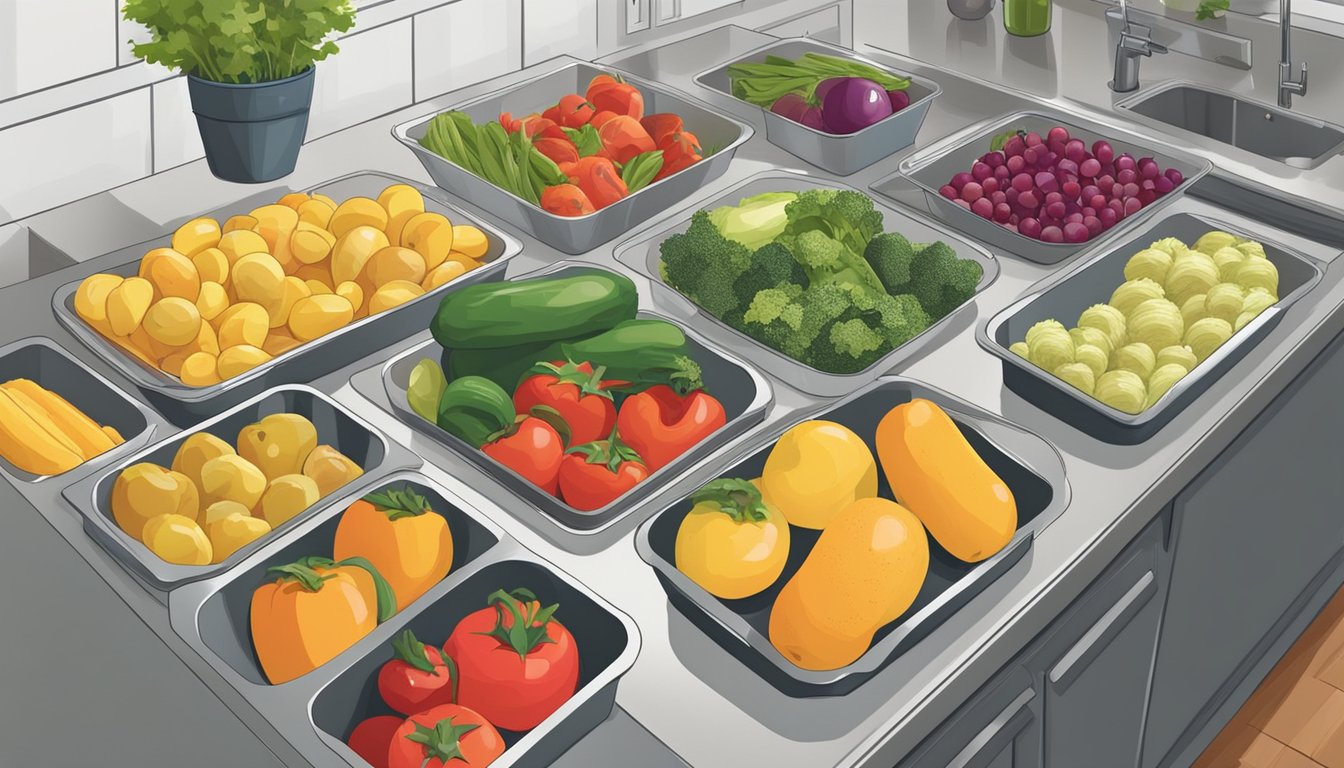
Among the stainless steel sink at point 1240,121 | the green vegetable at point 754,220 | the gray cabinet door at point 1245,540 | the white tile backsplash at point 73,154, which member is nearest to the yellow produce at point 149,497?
the white tile backsplash at point 73,154

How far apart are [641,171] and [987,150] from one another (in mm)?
534

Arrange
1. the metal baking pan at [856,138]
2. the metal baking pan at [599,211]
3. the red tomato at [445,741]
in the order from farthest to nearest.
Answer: the metal baking pan at [856,138] < the metal baking pan at [599,211] < the red tomato at [445,741]

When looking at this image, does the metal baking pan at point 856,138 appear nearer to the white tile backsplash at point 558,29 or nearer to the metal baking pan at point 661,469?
the white tile backsplash at point 558,29

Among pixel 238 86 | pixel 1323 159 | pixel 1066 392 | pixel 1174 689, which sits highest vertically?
pixel 238 86

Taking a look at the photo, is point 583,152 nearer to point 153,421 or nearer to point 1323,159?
point 153,421

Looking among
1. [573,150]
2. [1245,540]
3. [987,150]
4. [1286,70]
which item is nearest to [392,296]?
[573,150]

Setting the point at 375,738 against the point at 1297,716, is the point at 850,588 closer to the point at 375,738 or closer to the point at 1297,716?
the point at 375,738

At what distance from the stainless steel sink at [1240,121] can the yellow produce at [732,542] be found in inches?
47.2

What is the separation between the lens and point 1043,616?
1048 mm

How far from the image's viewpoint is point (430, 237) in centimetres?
135

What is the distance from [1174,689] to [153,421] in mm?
1183

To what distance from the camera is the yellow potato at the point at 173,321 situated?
3.93 feet

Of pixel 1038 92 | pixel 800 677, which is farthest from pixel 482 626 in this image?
pixel 1038 92

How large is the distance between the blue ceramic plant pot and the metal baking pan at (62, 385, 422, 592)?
1.29 ft
